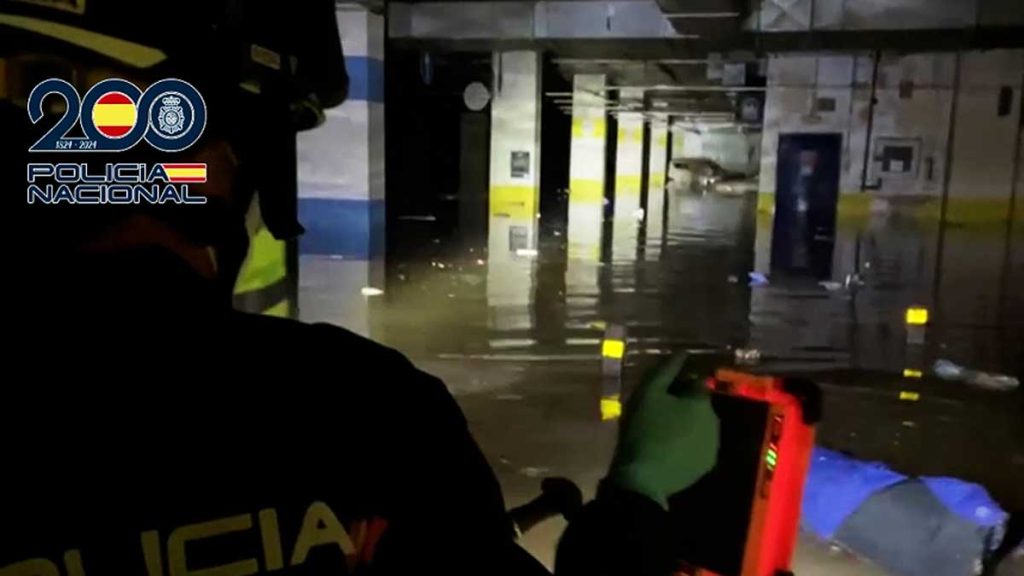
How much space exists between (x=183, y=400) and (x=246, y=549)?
0.10 metres

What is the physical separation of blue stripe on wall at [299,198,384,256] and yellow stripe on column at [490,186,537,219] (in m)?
3.75

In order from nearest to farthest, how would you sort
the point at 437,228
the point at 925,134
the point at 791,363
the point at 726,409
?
the point at 726,409
the point at 791,363
the point at 437,228
the point at 925,134

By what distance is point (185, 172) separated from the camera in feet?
2.15

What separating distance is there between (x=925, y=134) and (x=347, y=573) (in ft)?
45.9

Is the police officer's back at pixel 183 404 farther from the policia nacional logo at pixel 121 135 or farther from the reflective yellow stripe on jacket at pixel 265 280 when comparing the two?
the reflective yellow stripe on jacket at pixel 265 280

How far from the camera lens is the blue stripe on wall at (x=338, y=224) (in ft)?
31.1

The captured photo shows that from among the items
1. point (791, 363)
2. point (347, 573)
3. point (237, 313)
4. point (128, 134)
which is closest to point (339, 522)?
point (347, 573)

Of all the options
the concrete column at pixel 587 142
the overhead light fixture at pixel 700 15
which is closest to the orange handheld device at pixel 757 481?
the overhead light fixture at pixel 700 15

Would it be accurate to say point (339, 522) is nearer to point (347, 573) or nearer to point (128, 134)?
point (347, 573)

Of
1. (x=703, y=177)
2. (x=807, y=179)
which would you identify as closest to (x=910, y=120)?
(x=807, y=179)

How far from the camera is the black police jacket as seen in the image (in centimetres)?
51

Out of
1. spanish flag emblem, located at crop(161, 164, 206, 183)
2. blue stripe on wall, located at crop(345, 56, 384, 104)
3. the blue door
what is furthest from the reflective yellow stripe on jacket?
the blue door

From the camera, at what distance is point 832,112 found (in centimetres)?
1326

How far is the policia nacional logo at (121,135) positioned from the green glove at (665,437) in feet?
2.08
